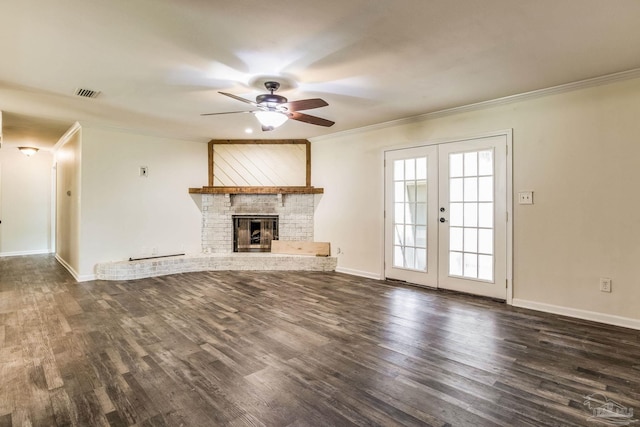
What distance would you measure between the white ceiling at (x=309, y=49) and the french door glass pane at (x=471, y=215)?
0.77 m

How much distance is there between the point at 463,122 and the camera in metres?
4.12

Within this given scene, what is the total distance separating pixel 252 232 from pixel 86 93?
3483 mm

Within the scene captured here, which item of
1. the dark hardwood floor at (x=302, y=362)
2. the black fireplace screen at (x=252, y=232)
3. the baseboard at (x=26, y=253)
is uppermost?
the black fireplace screen at (x=252, y=232)

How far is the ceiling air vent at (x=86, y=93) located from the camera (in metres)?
3.41

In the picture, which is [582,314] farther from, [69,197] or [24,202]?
[24,202]

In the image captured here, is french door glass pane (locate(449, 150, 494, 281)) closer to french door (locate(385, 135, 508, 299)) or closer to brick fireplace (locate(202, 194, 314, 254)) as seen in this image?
french door (locate(385, 135, 508, 299))

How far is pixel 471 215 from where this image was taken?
4074mm

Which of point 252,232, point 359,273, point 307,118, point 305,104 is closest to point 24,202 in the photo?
point 252,232

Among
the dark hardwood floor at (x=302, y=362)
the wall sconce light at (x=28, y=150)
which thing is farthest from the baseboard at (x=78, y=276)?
the wall sconce light at (x=28, y=150)

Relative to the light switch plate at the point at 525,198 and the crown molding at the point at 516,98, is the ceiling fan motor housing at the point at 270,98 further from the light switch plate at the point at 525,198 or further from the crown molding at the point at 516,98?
the light switch plate at the point at 525,198

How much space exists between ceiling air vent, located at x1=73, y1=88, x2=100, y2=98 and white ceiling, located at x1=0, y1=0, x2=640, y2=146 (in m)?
0.07

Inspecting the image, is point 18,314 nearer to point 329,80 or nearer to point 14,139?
point 329,80

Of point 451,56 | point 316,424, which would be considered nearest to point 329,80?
point 451,56

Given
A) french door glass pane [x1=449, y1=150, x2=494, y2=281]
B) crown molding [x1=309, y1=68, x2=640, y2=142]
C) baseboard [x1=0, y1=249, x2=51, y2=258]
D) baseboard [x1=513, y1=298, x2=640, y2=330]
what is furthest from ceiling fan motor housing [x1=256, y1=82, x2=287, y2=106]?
baseboard [x1=0, y1=249, x2=51, y2=258]
